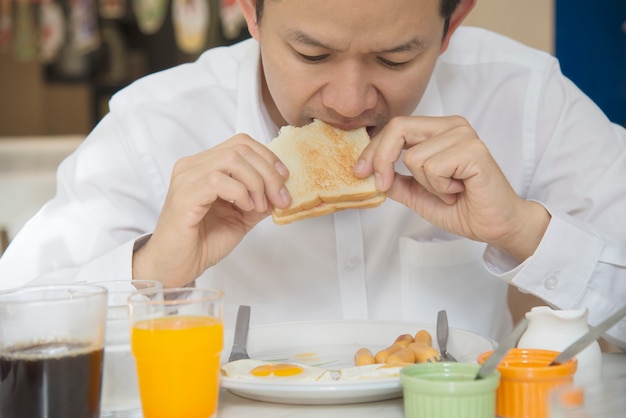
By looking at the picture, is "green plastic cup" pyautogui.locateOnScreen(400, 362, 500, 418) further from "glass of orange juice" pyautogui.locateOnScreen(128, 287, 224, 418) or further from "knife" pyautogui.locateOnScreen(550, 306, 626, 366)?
"glass of orange juice" pyautogui.locateOnScreen(128, 287, 224, 418)

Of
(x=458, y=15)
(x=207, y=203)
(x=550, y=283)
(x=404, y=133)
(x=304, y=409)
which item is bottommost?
(x=304, y=409)

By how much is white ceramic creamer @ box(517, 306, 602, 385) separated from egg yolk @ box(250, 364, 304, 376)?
33cm

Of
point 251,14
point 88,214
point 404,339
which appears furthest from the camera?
point 88,214

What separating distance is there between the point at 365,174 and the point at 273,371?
18.0 inches

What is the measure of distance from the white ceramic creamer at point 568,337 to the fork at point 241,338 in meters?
0.43

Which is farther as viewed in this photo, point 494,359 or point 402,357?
A: point 402,357

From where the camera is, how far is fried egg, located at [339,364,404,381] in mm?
1079

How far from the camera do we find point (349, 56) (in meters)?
1.39

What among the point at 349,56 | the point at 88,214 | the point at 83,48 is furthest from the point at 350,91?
the point at 83,48

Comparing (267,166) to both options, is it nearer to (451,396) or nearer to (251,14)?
(251,14)

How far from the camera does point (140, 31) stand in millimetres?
9070

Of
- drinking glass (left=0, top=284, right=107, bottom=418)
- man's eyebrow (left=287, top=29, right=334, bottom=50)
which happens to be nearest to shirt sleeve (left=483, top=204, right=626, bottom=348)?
man's eyebrow (left=287, top=29, right=334, bottom=50)

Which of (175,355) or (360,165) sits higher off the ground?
(360,165)

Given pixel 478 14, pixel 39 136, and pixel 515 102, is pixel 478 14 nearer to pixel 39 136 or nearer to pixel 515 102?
pixel 515 102
